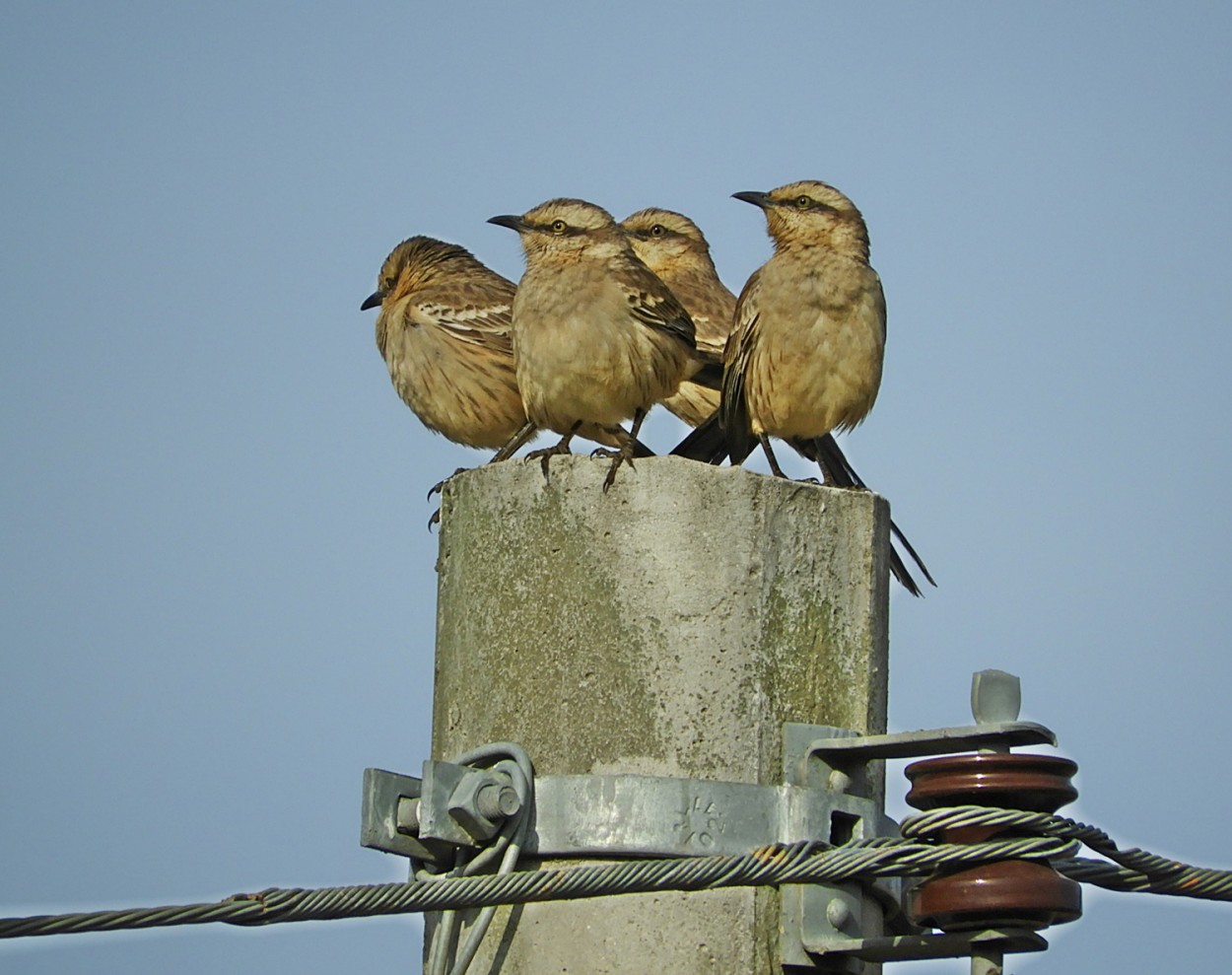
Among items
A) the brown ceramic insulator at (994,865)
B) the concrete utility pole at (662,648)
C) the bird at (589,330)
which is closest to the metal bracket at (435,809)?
the concrete utility pole at (662,648)

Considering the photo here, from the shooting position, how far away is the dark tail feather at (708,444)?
7918 millimetres

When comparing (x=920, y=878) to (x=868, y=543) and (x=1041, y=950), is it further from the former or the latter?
(x=868, y=543)

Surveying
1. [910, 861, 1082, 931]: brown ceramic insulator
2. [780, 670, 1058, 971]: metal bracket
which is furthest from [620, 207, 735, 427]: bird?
[910, 861, 1082, 931]: brown ceramic insulator

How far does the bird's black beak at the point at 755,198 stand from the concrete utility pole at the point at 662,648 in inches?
148

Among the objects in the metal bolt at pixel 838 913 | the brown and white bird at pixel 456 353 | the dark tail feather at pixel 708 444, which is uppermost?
the brown and white bird at pixel 456 353

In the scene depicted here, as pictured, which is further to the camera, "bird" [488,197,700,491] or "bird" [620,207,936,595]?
"bird" [620,207,936,595]

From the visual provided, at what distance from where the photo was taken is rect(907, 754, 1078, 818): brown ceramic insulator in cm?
396

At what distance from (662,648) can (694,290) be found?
6.28m

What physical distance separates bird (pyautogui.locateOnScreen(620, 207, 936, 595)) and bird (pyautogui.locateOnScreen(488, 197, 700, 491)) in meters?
0.82

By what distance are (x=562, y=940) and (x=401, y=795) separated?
18.3 inches

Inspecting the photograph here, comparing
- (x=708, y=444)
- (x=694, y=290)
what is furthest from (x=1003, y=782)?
(x=694, y=290)

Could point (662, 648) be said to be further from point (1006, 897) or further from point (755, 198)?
point (755, 198)

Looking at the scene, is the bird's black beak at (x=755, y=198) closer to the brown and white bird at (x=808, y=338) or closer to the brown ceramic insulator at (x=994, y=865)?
the brown and white bird at (x=808, y=338)

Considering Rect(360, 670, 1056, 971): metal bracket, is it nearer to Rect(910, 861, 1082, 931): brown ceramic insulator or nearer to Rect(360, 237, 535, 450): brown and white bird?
Rect(910, 861, 1082, 931): brown ceramic insulator
